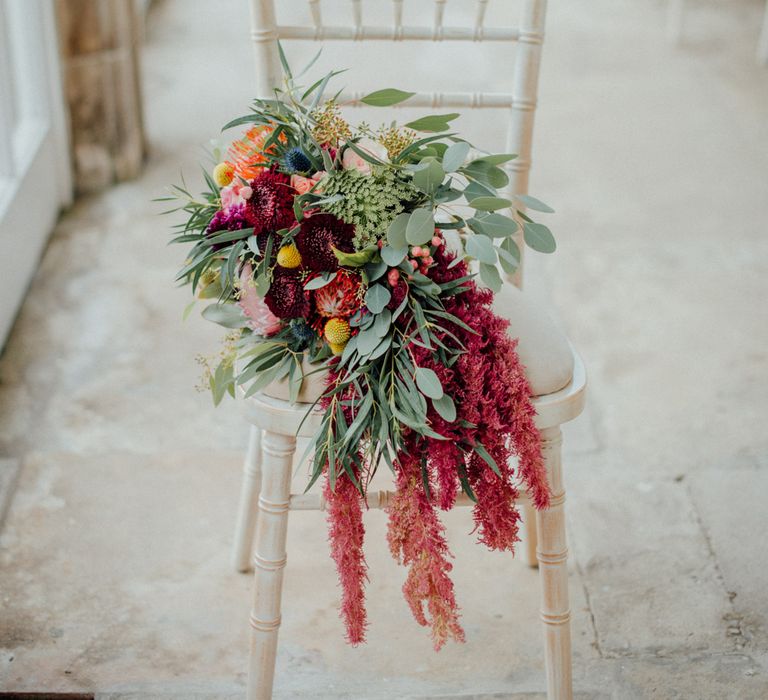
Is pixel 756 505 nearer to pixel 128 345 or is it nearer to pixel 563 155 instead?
pixel 128 345

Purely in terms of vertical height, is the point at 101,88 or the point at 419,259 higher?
the point at 419,259

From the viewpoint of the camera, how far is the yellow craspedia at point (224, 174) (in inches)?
47.8

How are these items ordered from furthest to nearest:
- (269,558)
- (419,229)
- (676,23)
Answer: (676,23) < (269,558) < (419,229)

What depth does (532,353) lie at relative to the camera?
1285 mm

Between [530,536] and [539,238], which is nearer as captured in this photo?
[539,238]

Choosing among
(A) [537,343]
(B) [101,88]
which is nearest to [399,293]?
(A) [537,343]

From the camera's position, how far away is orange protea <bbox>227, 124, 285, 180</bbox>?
47.3 inches

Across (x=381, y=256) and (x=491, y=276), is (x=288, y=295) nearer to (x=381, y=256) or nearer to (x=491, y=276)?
(x=381, y=256)

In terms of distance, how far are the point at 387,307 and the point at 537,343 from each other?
24 cm

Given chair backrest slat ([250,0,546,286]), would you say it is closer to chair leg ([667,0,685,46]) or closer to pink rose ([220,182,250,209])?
pink rose ([220,182,250,209])

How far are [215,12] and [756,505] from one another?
148 inches

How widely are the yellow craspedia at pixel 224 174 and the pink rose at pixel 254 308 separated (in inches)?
4.1

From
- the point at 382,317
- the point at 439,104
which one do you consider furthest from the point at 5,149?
the point at 382,317

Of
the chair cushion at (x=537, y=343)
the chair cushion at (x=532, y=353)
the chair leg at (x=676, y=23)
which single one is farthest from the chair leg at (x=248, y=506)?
the chair leg at (x=676, y=23)
